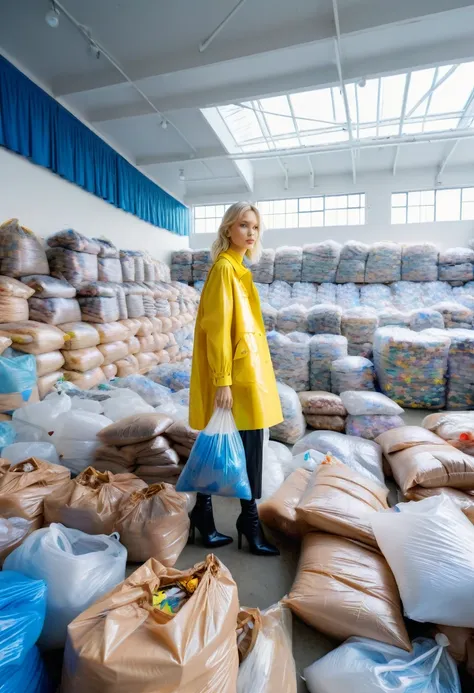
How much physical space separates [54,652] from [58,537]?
33 cm

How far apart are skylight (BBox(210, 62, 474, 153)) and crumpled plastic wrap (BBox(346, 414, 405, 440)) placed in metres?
4.13

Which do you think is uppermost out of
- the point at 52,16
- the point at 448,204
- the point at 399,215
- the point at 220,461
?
the point at 52,16

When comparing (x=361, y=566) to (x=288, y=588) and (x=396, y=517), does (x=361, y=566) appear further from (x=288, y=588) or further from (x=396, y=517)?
(x=288, y=588)

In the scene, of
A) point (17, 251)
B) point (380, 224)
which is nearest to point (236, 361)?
point (17, 251)

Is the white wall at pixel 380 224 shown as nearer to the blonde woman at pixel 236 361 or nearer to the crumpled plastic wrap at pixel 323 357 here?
the crumpled plastic wrap at pixel 323 357

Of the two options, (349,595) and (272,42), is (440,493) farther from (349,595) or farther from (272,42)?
(272,42)

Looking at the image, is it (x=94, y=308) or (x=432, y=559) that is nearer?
(x=432, y=559)

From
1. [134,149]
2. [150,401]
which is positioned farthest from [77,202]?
[150,401]

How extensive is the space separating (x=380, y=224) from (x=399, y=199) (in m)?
0.97

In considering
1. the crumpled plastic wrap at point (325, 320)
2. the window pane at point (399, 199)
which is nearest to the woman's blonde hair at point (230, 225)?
the crumpled plastic wrap at point (325, 320)

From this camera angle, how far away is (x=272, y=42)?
3.81 meters

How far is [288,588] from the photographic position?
4.70 feet

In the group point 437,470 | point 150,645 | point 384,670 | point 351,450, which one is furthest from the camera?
point 351,450

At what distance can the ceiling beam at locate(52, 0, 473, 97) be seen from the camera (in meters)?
3.37
